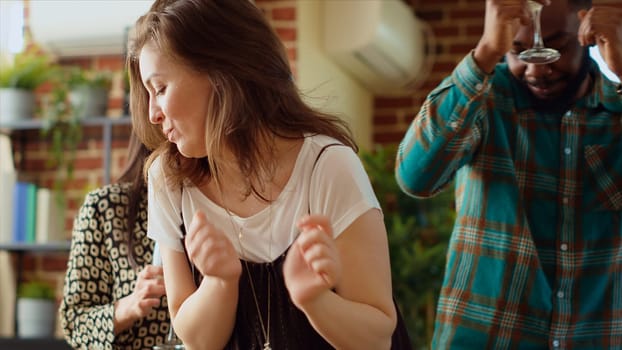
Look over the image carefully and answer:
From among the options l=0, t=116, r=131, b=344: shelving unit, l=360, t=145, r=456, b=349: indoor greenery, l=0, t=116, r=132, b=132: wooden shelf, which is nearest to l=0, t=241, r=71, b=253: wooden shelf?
l=0, t=116, r=131, b=344: shelving unit

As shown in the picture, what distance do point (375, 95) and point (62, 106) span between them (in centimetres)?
173

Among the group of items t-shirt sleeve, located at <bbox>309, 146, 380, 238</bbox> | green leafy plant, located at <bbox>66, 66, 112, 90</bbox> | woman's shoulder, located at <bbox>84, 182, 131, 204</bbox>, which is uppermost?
t-shirt sleeve, located at <bbox>309, 146, 380, 238</bbox>

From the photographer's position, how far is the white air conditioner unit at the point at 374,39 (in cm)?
412

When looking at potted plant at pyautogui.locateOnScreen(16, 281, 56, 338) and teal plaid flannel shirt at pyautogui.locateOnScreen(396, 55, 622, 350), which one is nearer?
teal plaid flannel shirt at pyautogui.locateOnScreen(396, 55, 622, 350)

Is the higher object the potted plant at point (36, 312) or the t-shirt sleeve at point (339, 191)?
the t-shirt sleeve at point (339, 191)

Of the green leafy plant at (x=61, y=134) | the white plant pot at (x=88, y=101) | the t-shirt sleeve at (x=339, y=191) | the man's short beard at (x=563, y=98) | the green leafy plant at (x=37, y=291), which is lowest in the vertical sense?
the green leafy plant at (x=37, y=291)

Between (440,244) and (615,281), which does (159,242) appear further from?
(440,244)

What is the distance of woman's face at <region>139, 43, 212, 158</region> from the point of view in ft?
4.48

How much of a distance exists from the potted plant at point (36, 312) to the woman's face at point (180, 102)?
2.67m

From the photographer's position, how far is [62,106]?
13.0ft

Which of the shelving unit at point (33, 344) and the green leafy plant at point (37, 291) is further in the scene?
the green leafy plant at point (37, 291)

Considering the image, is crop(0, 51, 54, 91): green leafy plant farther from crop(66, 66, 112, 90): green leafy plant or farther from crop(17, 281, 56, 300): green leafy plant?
crop(17, 281, 56, 300): green leafy plant

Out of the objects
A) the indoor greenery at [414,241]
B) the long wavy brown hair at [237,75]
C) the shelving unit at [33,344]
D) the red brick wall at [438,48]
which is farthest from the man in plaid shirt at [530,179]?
the red brick wall at [438,48]

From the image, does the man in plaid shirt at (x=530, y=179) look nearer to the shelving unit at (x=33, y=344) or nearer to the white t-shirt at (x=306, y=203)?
the white t-shirt at (x=306, y=203)
